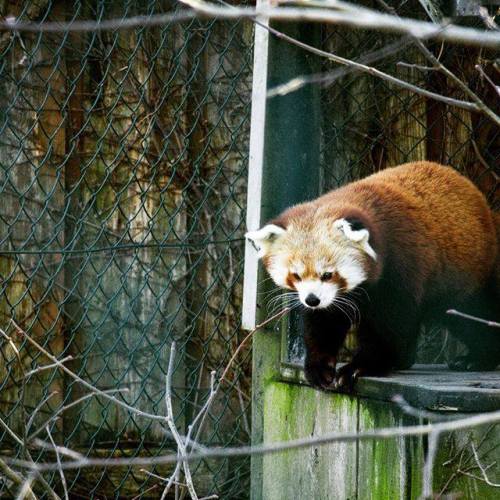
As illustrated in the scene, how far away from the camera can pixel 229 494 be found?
490 centimetres

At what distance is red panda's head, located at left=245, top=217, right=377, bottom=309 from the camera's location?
3.67m

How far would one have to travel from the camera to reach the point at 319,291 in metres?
3.67

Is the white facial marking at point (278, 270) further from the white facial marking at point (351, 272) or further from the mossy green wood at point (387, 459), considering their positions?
the mossy green wood at point (387, 459)

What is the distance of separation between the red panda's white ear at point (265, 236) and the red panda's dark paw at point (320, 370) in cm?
47

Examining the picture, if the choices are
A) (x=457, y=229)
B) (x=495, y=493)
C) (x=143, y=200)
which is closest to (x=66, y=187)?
(x=143, y=200)

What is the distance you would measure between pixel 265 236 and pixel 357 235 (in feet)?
1.32

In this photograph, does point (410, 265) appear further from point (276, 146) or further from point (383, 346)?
point (276, 146)

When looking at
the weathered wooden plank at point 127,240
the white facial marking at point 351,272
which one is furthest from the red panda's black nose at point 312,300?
the weathered wooden plank at point 127,240

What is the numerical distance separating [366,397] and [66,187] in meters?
2.24

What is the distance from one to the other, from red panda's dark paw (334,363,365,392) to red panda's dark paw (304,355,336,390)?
0.07 metres

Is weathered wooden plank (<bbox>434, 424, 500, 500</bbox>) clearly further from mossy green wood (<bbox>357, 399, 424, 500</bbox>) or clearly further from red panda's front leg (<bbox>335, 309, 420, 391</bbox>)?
red panda's front leg (<bbox>335, 309, 420, 391</bbox>)

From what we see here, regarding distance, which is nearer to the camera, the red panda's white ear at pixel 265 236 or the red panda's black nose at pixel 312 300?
the red panda's black nose at pixel 312 300

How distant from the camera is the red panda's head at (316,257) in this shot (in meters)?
3.67

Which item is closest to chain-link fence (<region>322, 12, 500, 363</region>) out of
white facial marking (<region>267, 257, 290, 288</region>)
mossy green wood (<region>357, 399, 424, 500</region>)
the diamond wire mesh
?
the diamond wire mesh
